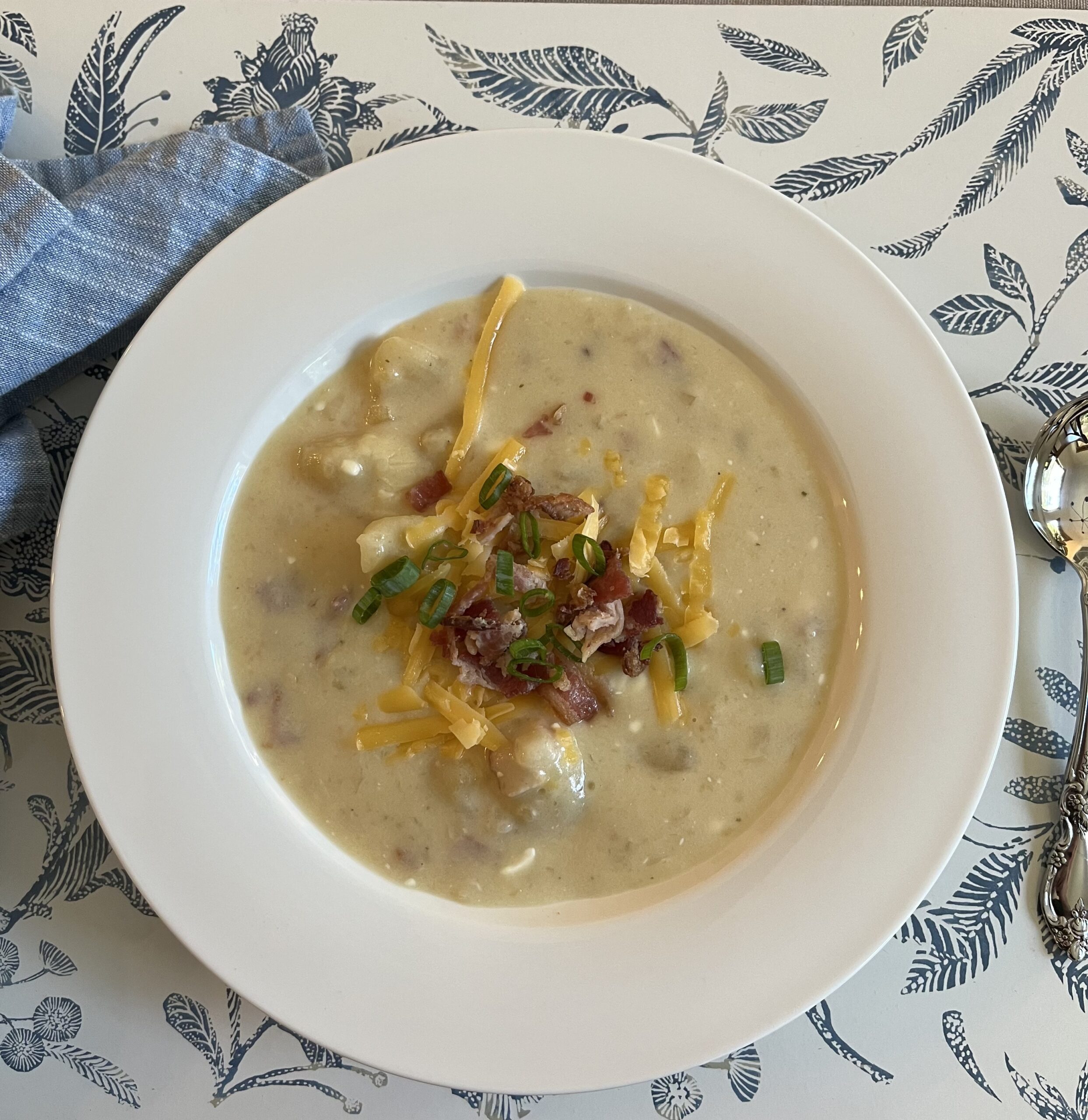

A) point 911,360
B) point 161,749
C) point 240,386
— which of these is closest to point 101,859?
point 161,749

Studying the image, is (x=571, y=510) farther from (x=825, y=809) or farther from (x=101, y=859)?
(x=101, y=859)

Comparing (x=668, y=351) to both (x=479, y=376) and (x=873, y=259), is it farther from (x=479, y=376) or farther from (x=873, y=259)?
(x=873, y=259)

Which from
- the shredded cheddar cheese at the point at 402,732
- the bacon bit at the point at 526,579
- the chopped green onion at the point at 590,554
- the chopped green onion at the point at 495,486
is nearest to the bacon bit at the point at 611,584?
the chopped green onion at the point at 590,554

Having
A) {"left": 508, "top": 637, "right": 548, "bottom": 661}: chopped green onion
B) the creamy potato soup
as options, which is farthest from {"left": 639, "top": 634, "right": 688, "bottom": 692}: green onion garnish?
{"left": 508, "top": 637, "right": 548, "bottom": 661}: chopped green onion

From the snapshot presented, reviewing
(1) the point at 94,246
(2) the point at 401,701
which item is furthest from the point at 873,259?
(1) the point at 94,246

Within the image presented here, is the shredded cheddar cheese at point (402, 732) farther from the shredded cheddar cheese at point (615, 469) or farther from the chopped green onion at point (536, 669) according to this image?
the shredded cheddar cheese at point (615, 469)

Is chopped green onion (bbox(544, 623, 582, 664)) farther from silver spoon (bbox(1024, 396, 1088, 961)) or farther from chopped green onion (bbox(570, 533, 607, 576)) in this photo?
silver spoon (bbox(1024, 396, 1088, 961))
